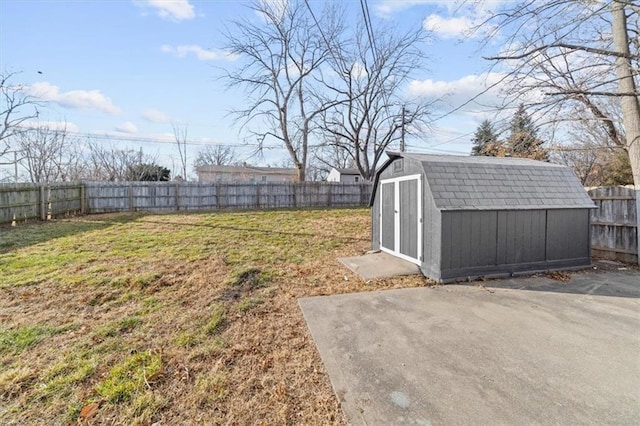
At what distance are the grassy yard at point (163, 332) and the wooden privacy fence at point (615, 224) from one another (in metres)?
4.79

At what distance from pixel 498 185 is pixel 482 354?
351cm

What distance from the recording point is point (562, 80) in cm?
643

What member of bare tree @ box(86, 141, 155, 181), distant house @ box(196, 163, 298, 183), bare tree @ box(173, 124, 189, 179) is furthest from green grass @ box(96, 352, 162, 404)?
distant house @ box(196, 163, 298, 183)

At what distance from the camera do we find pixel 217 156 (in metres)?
38.9

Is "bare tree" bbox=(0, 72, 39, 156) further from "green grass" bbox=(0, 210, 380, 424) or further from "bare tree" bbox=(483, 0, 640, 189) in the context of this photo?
"bare tree" bbox=(483, 0, 640, 189)

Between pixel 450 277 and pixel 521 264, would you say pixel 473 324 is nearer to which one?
pixel 450 277

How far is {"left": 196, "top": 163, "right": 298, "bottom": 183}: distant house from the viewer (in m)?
37.0

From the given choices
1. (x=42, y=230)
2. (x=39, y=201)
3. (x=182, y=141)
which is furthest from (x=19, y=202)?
(x=182, y=141)

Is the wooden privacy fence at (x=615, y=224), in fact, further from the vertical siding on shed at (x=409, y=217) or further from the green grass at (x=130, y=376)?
the green grass at (x=130, y=376)

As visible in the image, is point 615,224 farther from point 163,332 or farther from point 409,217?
point 163,332

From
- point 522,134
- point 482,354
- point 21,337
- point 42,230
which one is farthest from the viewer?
point 42,230

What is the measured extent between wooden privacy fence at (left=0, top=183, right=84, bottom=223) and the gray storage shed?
1148cm

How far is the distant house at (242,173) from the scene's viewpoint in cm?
3703

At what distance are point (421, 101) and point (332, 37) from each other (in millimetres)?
7192
